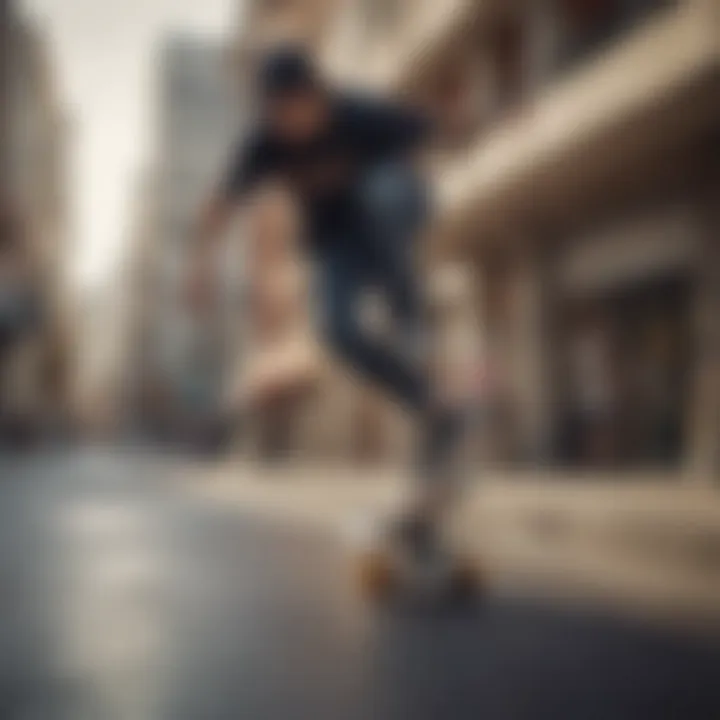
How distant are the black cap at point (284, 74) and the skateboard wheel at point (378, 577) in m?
1.22

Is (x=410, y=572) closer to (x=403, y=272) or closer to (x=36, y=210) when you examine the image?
(x=403, y=272)

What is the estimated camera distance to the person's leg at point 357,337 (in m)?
2.50

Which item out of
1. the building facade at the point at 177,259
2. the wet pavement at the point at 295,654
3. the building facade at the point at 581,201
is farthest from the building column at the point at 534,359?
the wet pavement at the point at 295,654

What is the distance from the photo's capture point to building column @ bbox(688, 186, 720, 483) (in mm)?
6781

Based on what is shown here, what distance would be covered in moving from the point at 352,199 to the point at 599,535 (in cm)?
215

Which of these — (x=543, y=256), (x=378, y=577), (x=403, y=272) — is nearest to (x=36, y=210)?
(x=543, y=256)

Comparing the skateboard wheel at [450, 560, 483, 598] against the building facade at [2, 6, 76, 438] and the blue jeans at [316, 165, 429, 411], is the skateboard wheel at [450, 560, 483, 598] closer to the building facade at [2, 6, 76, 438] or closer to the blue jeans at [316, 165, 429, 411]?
the blue jeans at [316, 165, 429, 411]

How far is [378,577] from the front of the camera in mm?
2445

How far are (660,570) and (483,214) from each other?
6.92 metres

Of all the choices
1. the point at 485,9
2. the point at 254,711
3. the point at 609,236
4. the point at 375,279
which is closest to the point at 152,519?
the point at 375,279

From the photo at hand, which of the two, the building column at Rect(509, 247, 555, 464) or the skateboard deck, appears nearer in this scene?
the skateboard deck

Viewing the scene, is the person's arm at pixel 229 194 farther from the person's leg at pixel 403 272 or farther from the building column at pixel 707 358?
the building column at pixel 707 358

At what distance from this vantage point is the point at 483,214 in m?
9.82

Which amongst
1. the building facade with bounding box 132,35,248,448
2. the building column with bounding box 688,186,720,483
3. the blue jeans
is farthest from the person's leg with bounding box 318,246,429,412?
the building facade with bounding box 132,35,248,448
